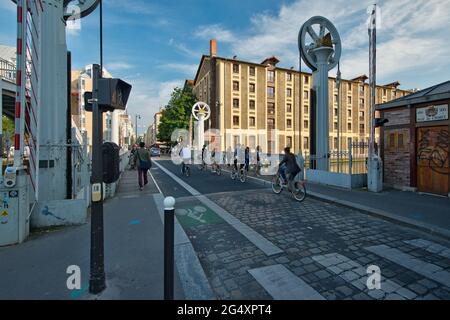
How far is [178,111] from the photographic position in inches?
1533

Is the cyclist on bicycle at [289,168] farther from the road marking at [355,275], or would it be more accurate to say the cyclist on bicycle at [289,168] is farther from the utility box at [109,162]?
the utility box at [109,162]

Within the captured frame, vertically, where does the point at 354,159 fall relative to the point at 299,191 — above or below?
above

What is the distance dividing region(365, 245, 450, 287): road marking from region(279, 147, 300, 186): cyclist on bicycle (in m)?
4.02

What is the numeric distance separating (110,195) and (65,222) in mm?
3365

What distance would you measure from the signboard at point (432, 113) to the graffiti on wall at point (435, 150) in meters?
0.40

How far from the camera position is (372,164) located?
29.5 feet

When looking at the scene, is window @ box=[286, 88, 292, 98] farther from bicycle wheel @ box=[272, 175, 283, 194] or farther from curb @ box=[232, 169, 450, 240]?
curb @ box=[232, 169, 450, 240]

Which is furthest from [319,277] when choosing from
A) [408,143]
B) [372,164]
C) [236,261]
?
[408,143]

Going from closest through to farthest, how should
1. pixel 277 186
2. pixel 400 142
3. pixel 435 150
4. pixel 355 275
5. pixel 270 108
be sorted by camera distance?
1. pixel 355 275
2. pixel 435 150
3. pixel 277 186
4. pixel 400 142
5. pixel 270 108

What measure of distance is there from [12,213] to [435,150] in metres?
11.0

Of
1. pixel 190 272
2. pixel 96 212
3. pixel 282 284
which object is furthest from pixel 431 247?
pixel 96 212

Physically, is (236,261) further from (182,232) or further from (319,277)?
(182,232)

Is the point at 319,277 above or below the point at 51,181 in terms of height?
below

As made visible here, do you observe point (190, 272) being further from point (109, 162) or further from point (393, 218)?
point (393, 218)
